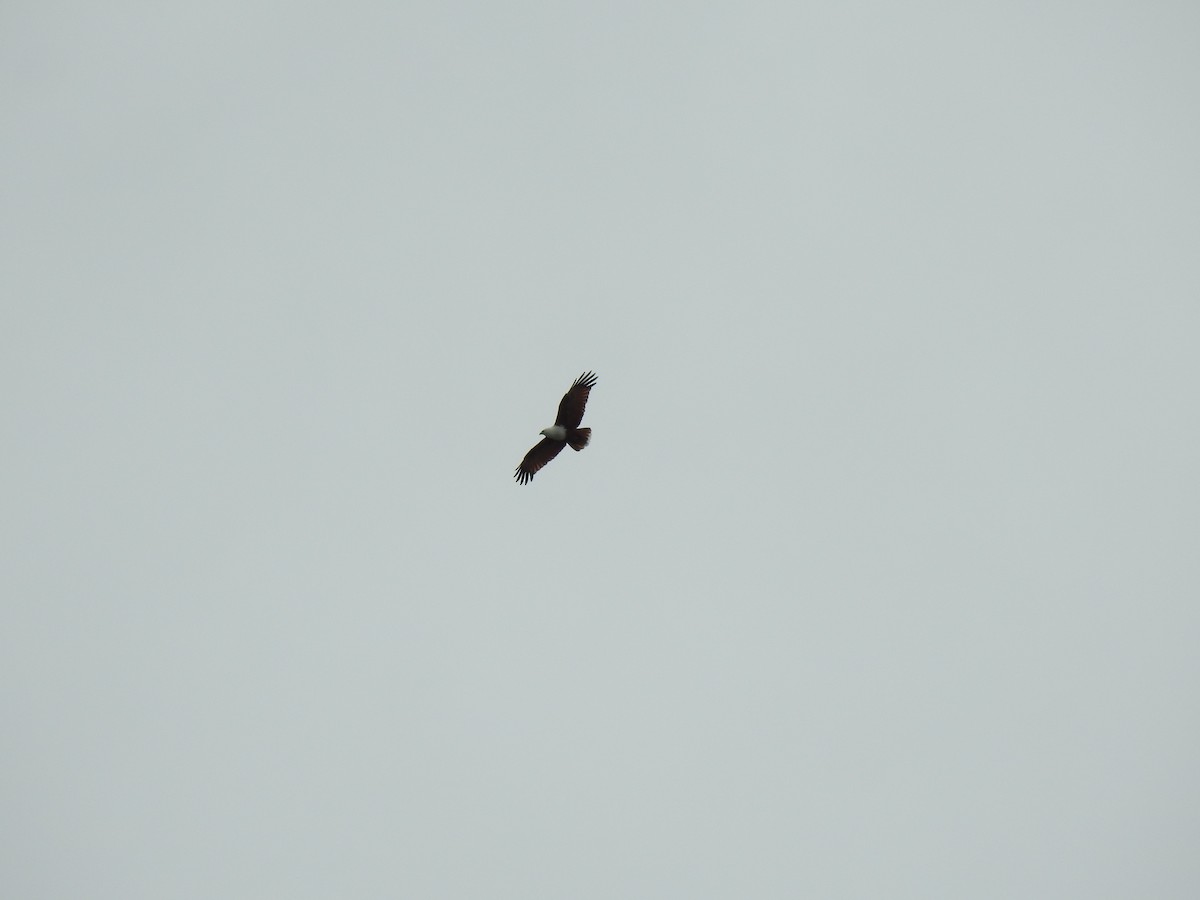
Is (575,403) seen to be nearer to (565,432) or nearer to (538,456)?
(565,432)

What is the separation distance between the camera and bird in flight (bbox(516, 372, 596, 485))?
16.1 meters

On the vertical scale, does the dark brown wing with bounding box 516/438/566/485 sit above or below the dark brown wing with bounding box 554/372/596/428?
below

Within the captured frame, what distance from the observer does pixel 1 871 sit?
169375 mm

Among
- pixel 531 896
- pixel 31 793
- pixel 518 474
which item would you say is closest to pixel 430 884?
pixel 531 896

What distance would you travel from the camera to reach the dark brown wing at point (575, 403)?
1609cm

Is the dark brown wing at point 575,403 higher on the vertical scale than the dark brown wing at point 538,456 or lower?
higher

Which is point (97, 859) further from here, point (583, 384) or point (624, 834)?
point (583, 384)

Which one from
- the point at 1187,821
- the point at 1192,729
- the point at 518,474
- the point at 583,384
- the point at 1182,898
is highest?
the point at 1192,729

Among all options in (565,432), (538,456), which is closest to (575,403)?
(565,432)

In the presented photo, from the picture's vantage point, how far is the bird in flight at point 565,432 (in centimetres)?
1614

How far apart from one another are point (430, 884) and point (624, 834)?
26504 mm

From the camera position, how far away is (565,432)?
16.3 m

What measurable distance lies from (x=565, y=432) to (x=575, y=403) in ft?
1.77

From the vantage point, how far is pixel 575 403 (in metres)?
16.1
